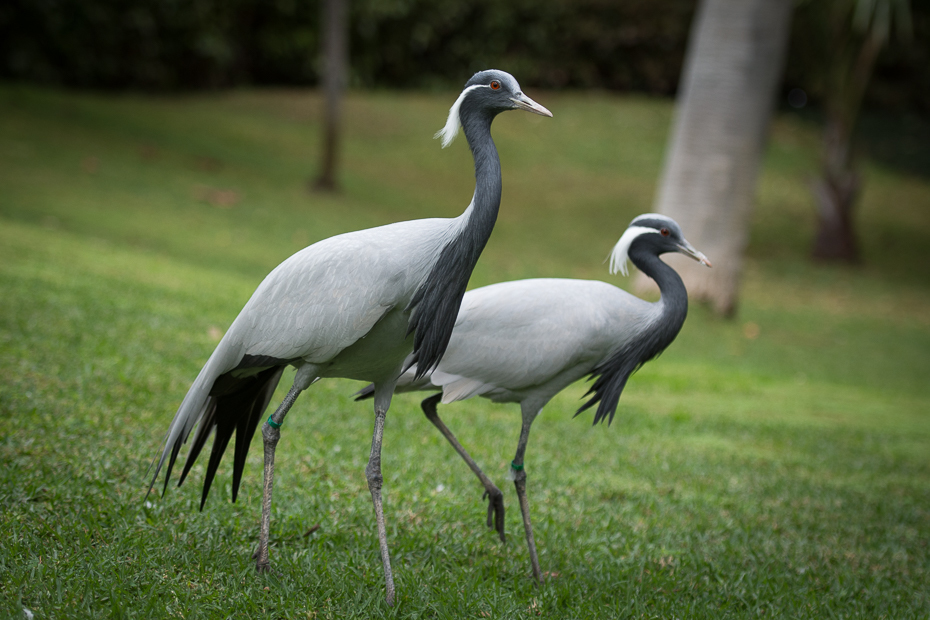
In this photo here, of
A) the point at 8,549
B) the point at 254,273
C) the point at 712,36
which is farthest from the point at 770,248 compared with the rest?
the point at 8,549

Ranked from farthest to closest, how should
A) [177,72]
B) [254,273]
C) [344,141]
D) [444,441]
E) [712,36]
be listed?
[177,72], [344,141], [712,36], [254,273], [444,441]

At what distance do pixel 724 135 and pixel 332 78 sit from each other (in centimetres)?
667

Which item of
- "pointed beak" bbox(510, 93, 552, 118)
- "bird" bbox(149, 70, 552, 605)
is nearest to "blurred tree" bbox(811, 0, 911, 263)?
"pointed beak" bbox(510, 93, 552, 118)

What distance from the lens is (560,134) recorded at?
2133 cm

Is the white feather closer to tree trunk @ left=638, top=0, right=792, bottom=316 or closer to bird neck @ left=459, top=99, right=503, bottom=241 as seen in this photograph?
bird neck @ left=459, top=99, right=503, bottom=241

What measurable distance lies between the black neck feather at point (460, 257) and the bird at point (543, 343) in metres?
0.73

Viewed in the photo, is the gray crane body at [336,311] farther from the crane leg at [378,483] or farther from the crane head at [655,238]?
the crane head at [655,238]

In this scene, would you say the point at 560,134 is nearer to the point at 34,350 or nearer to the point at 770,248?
the point at 770,248

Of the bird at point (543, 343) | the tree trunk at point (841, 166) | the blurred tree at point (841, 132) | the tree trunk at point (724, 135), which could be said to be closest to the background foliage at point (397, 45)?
the blurred tree at point (841, 132)

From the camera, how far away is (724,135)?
38.5 feet

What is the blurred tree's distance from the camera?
15.7m

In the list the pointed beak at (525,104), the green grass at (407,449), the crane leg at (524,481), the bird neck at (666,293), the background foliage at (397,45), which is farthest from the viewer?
the background foliage at (397,45)

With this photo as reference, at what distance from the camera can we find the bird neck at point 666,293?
411 centimetres

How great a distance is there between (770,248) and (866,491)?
449 inches
